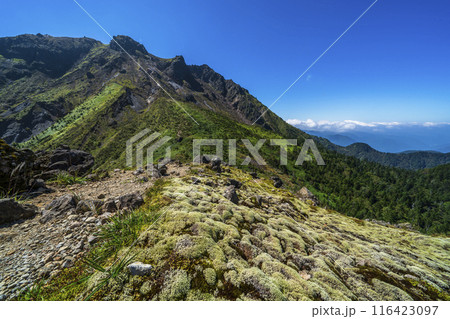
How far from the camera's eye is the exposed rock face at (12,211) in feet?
26.8

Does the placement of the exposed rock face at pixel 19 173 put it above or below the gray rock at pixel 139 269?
above

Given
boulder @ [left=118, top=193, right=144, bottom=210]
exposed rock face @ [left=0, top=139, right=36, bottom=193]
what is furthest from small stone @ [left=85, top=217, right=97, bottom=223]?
exposed rock face @ [left=0, top=139, right=36, bottom=193]

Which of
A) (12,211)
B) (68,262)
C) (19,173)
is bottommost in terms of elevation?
(68,262)

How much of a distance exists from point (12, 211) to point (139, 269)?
8.29 metres

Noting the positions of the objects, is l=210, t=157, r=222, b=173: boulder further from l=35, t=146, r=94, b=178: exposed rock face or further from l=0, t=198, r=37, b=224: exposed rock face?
l=0, t=198, r=37, b=224: exposed rock face

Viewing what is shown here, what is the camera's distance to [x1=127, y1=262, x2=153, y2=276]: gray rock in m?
5.47

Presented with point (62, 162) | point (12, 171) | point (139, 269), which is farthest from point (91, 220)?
point (62, 162)

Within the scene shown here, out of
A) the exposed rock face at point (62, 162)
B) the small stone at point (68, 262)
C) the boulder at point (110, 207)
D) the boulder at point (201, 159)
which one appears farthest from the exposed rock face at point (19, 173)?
the boulder at point (201, 159)

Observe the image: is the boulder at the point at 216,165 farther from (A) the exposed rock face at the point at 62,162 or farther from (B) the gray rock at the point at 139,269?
(B) the gray rock at the point at 139,269

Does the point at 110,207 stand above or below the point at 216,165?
below

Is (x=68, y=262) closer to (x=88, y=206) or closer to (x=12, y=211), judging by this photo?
(x=88, y=206)

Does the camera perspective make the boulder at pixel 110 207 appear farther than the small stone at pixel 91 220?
Yes

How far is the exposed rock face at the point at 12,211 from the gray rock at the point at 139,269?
7.72 m

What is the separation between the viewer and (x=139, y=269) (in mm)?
5500
